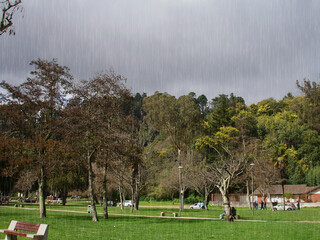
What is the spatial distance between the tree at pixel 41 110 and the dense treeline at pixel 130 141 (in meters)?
0.07

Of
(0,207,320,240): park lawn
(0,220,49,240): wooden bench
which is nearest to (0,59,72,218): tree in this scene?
(0,207,320,240): park lawn

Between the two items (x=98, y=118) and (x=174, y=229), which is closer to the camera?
(x=174, y=229)

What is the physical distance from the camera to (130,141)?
2672 cm

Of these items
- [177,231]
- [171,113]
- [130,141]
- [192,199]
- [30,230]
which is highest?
[171,113]

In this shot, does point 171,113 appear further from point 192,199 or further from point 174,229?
point 174,229

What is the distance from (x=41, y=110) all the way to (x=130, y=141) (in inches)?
267

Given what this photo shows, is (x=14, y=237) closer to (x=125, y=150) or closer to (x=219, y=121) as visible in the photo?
(x=125, y=150)

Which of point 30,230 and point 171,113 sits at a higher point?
point 171,113

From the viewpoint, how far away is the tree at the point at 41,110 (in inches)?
932

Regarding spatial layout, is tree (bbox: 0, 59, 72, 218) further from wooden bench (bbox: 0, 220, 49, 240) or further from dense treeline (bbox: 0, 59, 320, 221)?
wooden bench (bbox: 0, 220, 49, 240)

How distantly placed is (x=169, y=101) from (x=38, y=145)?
32329 mm

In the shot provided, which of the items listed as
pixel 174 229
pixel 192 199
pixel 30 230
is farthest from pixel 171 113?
pixel 30 230

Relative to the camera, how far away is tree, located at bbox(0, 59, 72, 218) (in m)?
23.7

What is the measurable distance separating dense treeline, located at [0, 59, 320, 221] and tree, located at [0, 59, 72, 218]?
7 cm
